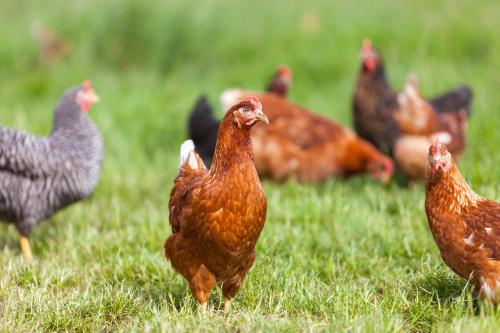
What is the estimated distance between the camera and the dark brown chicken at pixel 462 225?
12.1ft

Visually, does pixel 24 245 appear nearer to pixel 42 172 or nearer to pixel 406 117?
pixel 42 172

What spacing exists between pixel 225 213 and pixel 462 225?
1251mm

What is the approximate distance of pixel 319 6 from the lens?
11.4m

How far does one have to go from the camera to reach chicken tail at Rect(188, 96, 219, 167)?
6.76 m

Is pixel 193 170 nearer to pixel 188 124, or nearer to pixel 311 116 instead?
pixel 188 124

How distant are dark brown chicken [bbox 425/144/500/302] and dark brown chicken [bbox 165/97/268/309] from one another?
0.96m

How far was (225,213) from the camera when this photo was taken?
368 cm

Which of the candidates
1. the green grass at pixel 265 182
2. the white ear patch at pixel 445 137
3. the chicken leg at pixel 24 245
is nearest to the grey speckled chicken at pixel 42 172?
the chicken leg at pixel 24 245

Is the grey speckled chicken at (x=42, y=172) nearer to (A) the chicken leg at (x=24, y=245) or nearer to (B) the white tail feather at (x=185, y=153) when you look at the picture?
(A) the chicken leg at (x=24, y=245)

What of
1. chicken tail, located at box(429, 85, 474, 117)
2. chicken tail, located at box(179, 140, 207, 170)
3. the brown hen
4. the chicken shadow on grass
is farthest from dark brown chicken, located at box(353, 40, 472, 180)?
chicken tail, located at box(179, 140, 207, 170)

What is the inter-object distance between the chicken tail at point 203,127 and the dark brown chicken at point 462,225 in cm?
307

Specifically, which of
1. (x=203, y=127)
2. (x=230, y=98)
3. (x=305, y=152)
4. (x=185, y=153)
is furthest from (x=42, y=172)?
(x=305, y=152)

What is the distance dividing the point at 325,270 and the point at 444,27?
6.05 meters

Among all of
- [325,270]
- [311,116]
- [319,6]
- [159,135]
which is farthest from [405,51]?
[325,270]
